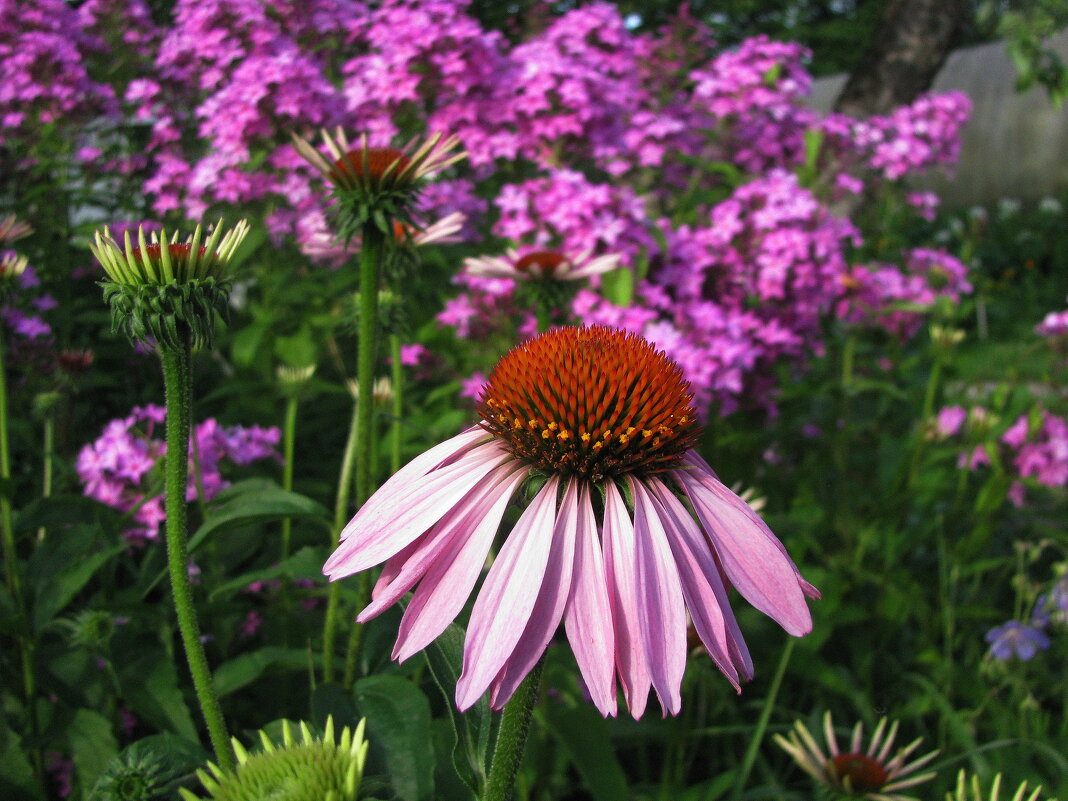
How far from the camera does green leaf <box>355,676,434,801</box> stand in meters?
0.94

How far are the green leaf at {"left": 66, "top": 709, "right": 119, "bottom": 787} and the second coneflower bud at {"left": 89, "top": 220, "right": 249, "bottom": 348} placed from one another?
0.76 metres

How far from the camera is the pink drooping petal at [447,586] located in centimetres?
68

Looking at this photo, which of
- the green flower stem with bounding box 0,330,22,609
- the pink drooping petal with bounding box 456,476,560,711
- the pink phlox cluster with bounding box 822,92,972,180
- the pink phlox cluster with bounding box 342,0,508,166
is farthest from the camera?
the pink phlox cluster with bounding box 822,92,972,180

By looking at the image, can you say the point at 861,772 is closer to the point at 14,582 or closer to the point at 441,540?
the point at 441,540

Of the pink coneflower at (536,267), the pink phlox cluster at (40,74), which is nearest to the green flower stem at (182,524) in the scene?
the pink coneflower at (536,267)

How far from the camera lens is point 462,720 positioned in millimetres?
812

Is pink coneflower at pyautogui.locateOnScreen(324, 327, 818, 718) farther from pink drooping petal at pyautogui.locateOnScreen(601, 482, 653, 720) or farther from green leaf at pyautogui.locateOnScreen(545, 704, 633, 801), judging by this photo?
green leaf at pyautogui.locateOnScreen(545, 704, 633, 801)

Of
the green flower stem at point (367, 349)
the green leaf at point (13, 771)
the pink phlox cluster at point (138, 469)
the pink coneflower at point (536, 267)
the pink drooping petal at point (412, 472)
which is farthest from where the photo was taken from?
the pink coneflower at point (536, 267)

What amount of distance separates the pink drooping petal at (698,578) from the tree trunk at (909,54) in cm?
515

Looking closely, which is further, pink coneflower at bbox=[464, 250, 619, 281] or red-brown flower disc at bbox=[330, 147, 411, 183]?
pink coneflower at bbox=[464, 250, 619, 281]

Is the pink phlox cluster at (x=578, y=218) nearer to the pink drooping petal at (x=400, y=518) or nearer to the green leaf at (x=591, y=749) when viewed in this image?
the green leaf at (x=591, y=749)

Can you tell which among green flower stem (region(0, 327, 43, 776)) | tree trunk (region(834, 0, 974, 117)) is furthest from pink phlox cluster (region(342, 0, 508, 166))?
tree trunk (region(834, 0, 974, 117))

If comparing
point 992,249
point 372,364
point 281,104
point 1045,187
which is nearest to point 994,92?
point 1045,187

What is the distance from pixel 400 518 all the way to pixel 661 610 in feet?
0.76
